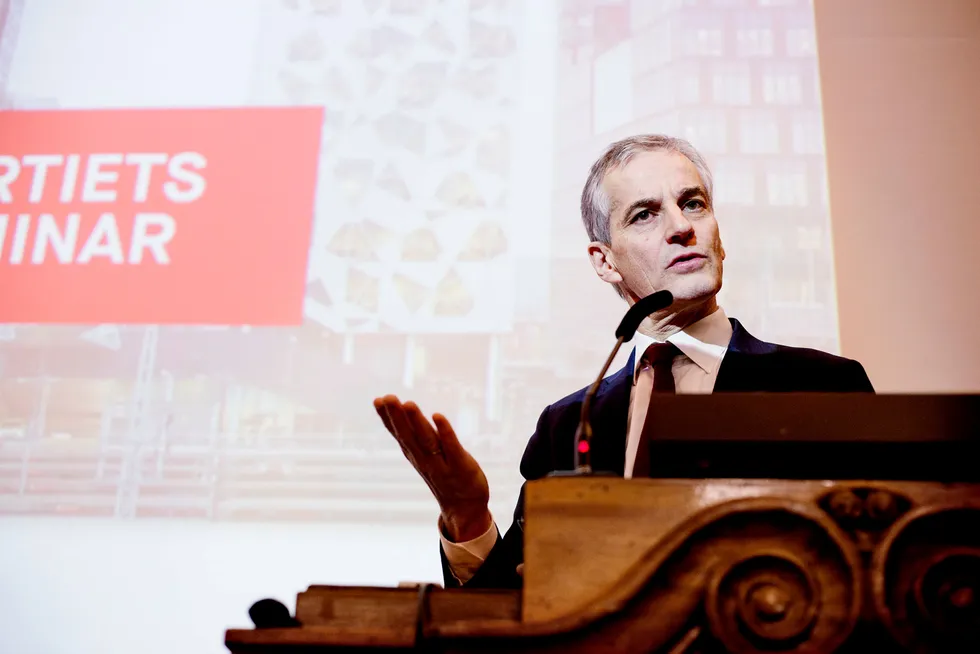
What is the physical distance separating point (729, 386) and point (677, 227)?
279 mm

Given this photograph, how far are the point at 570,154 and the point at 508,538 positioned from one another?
148 cm

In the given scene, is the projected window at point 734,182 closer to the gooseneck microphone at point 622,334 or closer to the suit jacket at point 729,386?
the suit jacket at point 729,386

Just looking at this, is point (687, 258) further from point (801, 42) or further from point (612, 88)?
point (801, 42)

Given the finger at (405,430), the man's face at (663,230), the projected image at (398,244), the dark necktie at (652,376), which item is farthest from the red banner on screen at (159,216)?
→ the finger at (405,430)

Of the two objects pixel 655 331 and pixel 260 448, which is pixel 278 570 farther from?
pixel 655 331

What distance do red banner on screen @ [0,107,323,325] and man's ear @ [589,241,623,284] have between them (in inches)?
40.9

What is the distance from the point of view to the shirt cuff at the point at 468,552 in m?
1.12

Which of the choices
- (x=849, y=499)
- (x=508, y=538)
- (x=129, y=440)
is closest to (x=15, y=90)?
(x=129, y=440)

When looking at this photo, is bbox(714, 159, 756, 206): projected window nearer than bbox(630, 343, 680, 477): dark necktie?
No

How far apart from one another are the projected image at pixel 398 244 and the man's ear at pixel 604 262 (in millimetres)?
663

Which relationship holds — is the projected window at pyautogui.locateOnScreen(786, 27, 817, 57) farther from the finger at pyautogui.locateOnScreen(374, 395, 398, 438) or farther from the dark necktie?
the finger at pyautogui.locateOnScreen(374, 395, 398, 438)

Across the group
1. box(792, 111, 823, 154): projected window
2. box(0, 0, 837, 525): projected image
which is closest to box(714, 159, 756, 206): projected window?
box(0, 0, 837, 525): projected image

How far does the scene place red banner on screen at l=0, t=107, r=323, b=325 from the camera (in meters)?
2.40

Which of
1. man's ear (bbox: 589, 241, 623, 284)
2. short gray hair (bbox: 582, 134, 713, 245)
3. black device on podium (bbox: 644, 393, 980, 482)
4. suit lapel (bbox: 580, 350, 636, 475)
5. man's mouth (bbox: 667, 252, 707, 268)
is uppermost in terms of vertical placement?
short gray hair (bbox: 582, 134, 713, 245)
